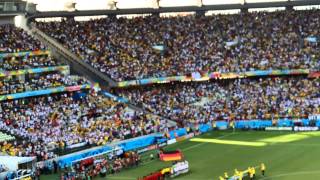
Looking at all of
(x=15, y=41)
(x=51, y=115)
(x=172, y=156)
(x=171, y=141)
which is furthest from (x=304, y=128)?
(x=15, y=41)

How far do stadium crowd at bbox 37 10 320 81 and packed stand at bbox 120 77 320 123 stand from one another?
6.86 ft

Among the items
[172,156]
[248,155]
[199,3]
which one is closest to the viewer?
[172,156]

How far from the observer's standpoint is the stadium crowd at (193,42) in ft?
225

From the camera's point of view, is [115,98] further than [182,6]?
No

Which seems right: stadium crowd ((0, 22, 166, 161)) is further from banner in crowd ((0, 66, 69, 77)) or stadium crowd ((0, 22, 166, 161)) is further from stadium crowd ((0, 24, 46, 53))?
banner in crowd ((0, 66, 69, 77))

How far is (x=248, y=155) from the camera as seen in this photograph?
4706 cm

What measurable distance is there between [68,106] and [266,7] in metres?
37.2

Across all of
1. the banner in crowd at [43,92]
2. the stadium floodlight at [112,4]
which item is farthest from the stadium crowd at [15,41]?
the stadium floodlight at [112,4]

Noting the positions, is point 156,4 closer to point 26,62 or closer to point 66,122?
point 26,62

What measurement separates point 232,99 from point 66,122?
72.3 ft

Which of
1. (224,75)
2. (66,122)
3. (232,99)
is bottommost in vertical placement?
(66,122)

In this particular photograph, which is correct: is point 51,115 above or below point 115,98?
below

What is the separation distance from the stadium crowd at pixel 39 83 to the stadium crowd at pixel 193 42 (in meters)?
5.43

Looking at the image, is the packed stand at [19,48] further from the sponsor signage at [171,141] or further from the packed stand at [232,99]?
the sponsor signage at [171,141]
